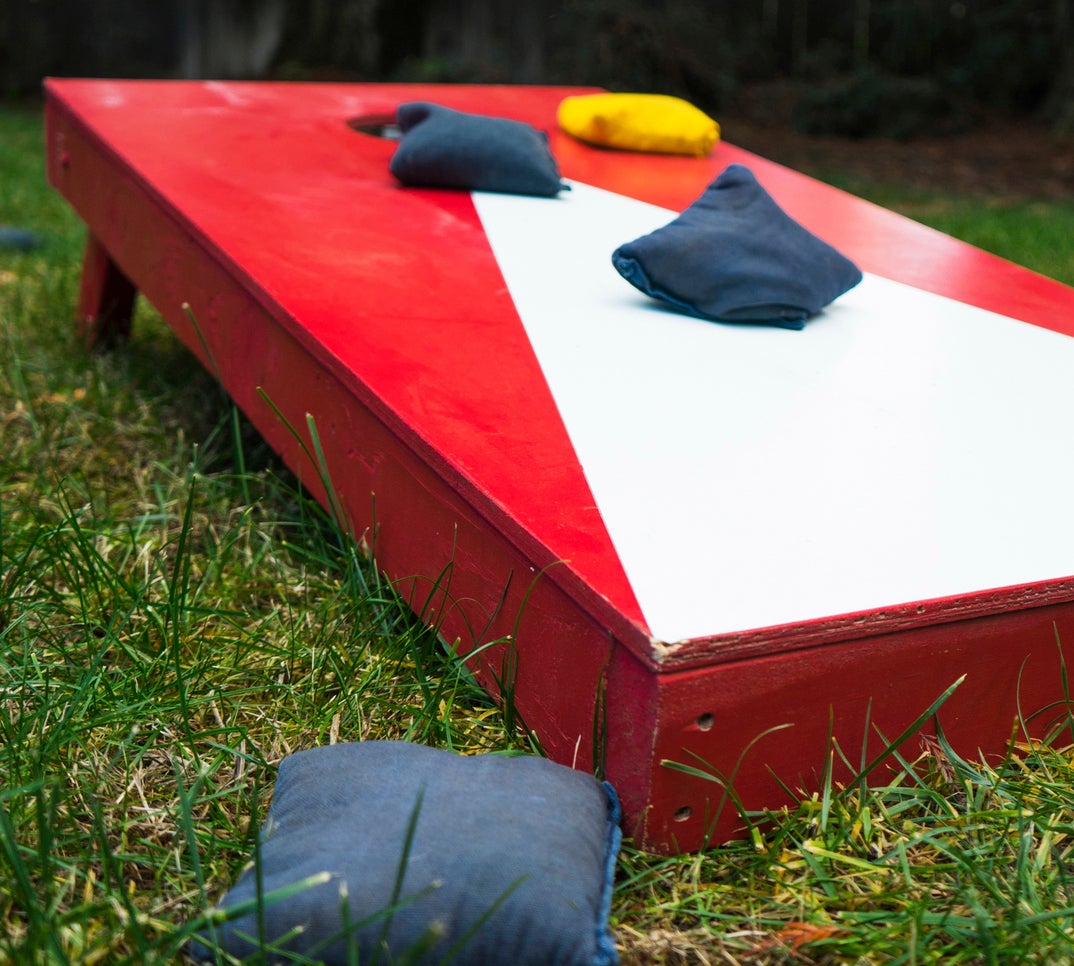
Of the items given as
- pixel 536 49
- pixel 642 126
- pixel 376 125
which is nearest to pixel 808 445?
pixel 642 126

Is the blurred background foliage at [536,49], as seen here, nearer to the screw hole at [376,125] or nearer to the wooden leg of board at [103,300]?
the screw hole at [376,125]

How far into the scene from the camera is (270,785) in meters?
1.09

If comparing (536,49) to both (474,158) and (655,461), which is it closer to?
(474,158)

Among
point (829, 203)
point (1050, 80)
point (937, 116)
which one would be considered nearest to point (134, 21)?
point (937, 116)

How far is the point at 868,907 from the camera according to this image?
0.96 meters

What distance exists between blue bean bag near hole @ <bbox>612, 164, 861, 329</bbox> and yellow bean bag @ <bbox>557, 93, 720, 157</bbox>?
3.52 feet

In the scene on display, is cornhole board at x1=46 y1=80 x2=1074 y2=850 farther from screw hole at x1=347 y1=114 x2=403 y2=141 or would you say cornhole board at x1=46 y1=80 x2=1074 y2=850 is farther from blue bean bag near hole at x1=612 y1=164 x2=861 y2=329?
screw hole at x1=347 y1=114 x2=403 y2=141

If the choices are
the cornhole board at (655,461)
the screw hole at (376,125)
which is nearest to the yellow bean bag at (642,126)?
the screw hole at (376,125)

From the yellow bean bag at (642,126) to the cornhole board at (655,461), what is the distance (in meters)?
0.68

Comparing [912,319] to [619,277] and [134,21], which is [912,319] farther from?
[134,21]

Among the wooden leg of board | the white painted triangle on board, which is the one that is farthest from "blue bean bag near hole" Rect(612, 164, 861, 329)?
the wooden leg of board

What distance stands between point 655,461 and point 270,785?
479 millimetres

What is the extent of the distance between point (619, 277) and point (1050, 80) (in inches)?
279

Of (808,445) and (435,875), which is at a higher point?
(808,445)
